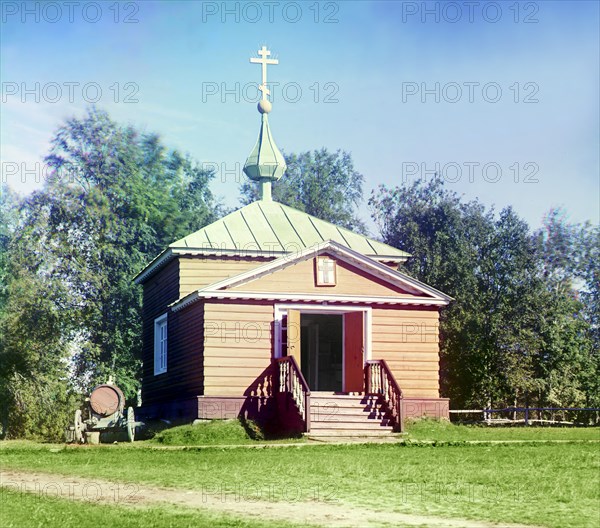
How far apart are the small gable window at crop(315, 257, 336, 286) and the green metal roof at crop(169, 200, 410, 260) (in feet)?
8.66

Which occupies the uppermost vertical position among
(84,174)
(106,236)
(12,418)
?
(84,174)

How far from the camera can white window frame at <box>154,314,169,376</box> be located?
2850cm

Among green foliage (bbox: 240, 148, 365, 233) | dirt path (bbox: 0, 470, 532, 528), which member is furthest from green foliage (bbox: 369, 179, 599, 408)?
dirt path (bbox: 0, 470, 532, 528)

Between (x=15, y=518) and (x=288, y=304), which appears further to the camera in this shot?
(x=288, y=304)

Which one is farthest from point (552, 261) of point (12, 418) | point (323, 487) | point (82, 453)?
point (323, 487)

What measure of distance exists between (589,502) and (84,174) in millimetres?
34551

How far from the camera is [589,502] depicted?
34.2 feet

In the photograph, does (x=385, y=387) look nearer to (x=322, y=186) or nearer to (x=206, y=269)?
(x=206, y=269)

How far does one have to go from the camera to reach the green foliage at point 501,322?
137 feet

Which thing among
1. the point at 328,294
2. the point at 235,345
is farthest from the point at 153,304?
the point at 328,294

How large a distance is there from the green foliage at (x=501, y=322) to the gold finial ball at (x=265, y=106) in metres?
16.0

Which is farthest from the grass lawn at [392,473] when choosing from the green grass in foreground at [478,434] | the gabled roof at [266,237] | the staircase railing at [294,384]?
the gabled roof at [266,237]

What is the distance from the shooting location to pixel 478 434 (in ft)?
71.1

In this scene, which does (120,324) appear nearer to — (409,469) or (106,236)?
(106,236)
